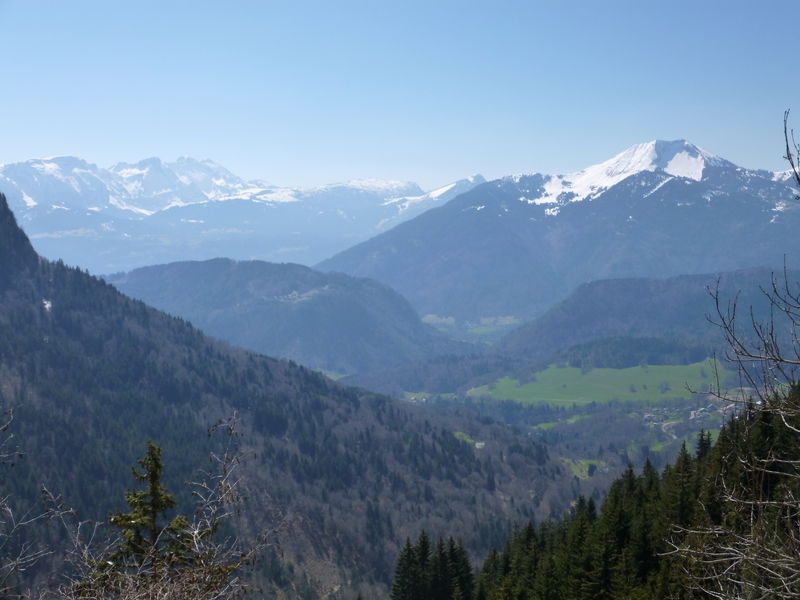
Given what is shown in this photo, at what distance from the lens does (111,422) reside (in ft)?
605

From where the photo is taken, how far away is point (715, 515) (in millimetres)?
41719

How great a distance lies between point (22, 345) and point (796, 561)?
219 meters

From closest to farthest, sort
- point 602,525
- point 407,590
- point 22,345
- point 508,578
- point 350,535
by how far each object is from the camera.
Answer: point 602,525 < point 508,578 < point 407,590 < point 350,535 < point 22,345

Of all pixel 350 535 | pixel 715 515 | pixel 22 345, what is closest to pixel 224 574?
pixel 715 515

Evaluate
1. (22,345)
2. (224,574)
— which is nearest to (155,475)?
(224,574)

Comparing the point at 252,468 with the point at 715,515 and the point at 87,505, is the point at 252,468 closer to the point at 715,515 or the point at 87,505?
the point at 87,505

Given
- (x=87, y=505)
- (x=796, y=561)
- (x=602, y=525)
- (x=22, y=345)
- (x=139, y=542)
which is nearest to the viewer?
(x=796, y=561)

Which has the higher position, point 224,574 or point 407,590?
point 224,574

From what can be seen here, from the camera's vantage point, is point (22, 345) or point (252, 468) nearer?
point (252, 468)

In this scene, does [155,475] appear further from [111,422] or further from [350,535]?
[111,422]

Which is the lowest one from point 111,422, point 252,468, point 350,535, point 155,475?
point 350,535

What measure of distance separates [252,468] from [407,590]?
5064 inches

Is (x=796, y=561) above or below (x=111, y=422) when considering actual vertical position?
above

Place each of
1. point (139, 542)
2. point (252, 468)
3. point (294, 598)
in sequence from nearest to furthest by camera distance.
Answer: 1. point (139, 542)
2. point (294, 598)
3. point (252, 468)
